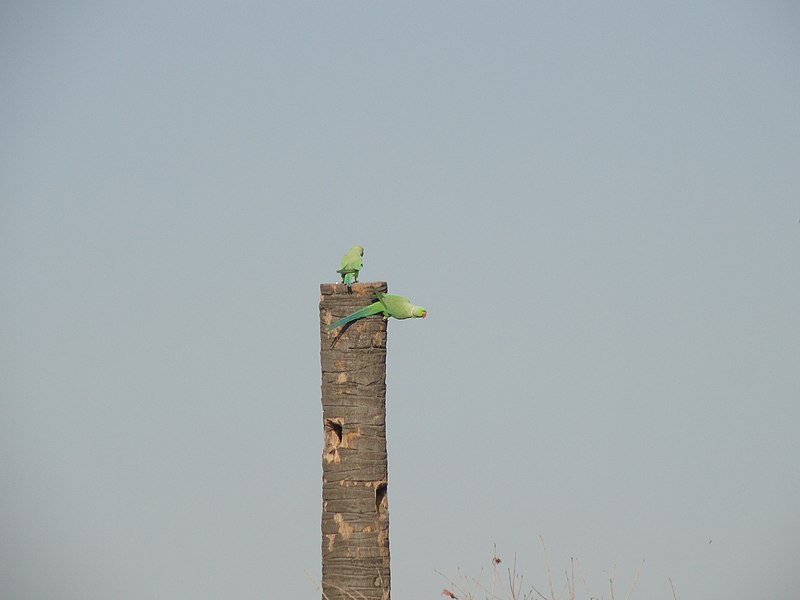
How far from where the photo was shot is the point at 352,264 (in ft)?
52.9

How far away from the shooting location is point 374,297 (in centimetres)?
1593

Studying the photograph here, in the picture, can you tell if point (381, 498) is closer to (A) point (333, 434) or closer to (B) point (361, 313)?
(A) point (333, 434)

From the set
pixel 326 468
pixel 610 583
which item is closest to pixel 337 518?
pixel 326 468

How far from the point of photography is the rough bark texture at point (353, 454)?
51.4 ft

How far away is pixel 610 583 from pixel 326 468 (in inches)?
136

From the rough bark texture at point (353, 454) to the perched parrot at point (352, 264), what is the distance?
0.25m

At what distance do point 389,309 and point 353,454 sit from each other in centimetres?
164

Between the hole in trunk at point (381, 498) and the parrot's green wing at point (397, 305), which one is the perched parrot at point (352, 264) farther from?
the hole in trunk at point (381, 498)

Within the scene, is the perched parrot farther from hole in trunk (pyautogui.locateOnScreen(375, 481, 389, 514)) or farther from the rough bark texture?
hole in trunk (pyautogui.locateOnScreen(375, 481, 389, 514))

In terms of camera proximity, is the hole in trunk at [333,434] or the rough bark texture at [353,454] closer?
the rough bark texture at [353,454]

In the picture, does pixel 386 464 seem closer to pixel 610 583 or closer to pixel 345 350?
pixel 345 350

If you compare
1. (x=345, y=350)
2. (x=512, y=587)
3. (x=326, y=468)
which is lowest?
(x=512, y=587)

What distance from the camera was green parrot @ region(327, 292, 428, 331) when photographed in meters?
15.8

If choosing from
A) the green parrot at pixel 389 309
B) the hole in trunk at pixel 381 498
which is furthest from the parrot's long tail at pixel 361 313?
the hole in trunk at pixel 381 498
